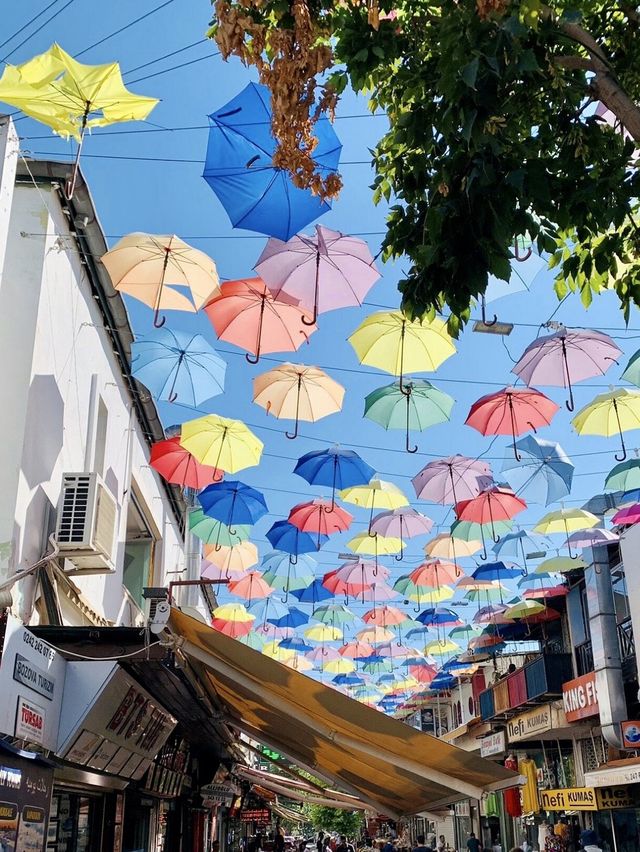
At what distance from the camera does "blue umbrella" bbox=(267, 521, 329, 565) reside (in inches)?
687

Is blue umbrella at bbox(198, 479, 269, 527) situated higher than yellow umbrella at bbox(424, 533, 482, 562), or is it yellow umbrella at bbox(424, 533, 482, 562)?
yellow umbrella at bbox(424, 533, 482, 562)

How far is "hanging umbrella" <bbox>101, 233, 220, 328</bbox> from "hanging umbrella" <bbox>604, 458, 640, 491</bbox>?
30.7 ft

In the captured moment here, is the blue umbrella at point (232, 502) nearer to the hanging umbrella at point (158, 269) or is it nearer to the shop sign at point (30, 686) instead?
the hanging umbrella at point (158, 269)

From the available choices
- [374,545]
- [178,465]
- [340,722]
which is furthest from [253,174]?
[374,545]

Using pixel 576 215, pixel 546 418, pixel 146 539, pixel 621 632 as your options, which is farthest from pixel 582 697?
pixel 576 215

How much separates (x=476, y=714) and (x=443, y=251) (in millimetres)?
31983

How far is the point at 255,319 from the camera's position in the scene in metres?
9.82

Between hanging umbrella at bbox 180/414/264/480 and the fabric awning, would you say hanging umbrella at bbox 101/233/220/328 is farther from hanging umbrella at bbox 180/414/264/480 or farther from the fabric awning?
the fabric awning

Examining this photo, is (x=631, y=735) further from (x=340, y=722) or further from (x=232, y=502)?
(x=340, y=722)

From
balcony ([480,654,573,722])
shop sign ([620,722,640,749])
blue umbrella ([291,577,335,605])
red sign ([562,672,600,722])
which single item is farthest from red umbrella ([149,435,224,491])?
balcony ([480,654,573,722])

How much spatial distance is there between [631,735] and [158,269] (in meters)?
13.4

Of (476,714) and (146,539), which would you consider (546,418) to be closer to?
(146,539)

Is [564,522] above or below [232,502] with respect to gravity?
above

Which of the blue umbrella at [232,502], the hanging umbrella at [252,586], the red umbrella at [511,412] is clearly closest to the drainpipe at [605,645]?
→ the red umbrella at [511,412]
